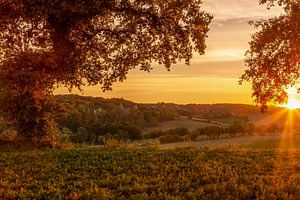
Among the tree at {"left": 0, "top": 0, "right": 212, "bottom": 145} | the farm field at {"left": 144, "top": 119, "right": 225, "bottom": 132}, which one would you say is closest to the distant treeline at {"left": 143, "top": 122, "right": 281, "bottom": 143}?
the farm field at {"left": 144, "top": 119, "right": 225, "bottom": 132}

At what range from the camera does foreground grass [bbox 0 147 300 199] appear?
1515 cm

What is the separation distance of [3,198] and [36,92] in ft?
18.0

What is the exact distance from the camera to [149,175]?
60.6ft

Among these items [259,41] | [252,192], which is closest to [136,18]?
[259,41]

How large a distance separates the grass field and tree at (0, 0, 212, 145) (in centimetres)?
369

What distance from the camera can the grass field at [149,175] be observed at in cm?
1515

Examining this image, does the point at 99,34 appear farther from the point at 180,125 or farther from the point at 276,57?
the point at 180,125

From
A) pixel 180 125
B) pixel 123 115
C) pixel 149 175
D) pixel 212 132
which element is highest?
pixel 123 115

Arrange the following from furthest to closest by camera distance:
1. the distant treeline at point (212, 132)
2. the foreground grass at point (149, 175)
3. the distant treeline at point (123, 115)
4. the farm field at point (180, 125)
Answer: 1. the farm field at point (180, 125)
2. the distant treeline at point (212, 132)
3. the distant treeline at point (123, 115)
4. the foreground grass at point (149, 175)

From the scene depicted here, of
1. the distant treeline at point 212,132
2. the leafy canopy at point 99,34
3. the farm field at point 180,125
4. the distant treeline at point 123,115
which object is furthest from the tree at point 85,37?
the farm field at point 180,125

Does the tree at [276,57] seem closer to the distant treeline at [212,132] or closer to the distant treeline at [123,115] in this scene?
the distant treeline at [123,115]

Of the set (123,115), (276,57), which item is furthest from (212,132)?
(276,57)

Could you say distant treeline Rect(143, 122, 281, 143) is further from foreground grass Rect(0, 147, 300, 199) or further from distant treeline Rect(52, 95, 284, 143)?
foreground grass Rect(0, 147, 300, 199)

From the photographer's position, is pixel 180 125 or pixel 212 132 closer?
pixel 212 132
